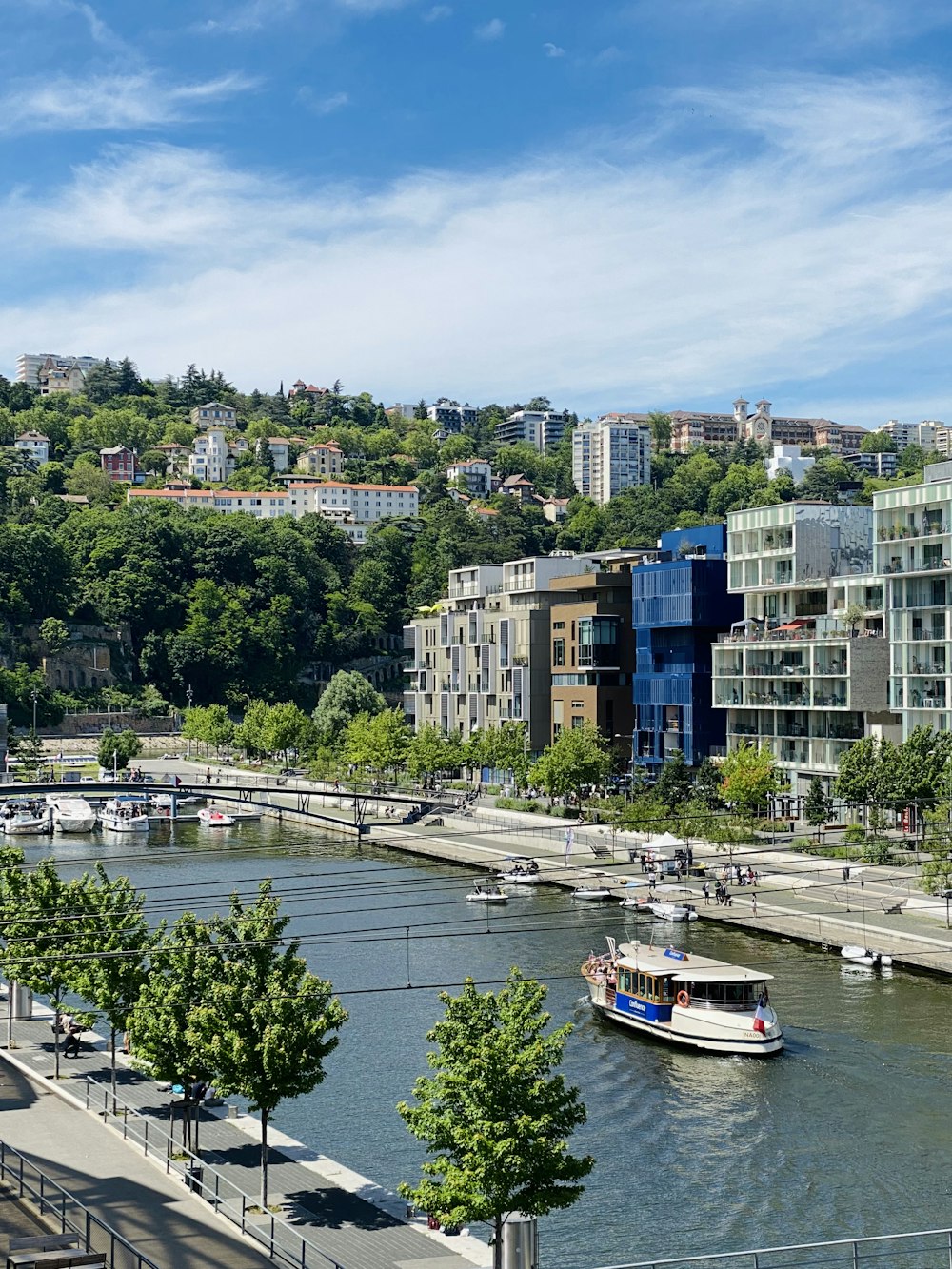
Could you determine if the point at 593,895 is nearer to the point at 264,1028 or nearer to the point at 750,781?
the point at 750,781

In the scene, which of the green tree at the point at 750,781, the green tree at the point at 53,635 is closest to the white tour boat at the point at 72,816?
the green tree at the point at 750,781

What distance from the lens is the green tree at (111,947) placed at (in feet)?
102

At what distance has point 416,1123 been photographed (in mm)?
22797

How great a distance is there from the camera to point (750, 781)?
67.9m

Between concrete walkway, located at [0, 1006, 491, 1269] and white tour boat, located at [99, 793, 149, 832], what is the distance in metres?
58.5

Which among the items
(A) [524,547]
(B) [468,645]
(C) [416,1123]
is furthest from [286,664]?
(C) [416,1123]

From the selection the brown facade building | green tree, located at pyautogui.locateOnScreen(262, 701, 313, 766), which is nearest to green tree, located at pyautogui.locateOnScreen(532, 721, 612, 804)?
the brown facade building

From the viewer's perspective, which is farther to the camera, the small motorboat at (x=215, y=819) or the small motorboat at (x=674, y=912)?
the small motorboat at (x=215, y=819)

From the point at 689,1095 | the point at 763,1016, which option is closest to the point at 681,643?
the point at 763,1016

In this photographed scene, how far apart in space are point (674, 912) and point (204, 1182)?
3046cm

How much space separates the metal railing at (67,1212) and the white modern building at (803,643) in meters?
50.7

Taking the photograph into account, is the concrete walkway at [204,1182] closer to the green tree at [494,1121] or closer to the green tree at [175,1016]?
the green tree at [175,1016]

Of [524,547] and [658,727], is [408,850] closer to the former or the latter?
[658,727]

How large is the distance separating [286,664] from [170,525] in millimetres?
20334
